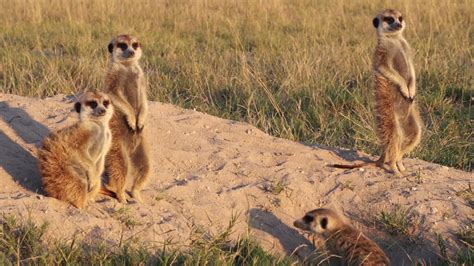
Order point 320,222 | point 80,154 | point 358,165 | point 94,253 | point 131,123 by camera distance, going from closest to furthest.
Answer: point 94,253
point 80,154
point 320,222
point 131,123
point 358,165

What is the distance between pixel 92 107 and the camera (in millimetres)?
3707

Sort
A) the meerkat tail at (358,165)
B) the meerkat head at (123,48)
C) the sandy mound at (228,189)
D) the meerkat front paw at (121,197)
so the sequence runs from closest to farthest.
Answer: the sandy mound at (228,189)
the meerkat front paw at (121,197)
the meerkat head at (123,48)
the meerkat tail at (358,165)

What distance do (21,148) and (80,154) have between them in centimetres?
73

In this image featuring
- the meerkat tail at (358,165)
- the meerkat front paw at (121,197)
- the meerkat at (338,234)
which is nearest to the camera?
the meerkat at (338,234)

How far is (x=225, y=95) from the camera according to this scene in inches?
261

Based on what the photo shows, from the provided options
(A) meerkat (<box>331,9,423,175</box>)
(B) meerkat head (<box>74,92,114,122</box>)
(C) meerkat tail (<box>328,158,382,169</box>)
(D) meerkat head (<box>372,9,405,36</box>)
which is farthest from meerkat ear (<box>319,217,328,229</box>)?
(D) meerkat head (<box>372,9,405,36</box>)

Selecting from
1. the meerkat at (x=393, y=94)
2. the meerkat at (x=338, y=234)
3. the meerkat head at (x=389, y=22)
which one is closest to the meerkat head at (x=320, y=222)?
the meerkat at (x=338, y=234)

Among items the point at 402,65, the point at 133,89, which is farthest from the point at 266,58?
the point at 133,89

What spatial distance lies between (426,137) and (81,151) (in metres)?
3.00

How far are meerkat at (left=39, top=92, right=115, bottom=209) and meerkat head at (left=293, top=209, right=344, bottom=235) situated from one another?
1140 mm

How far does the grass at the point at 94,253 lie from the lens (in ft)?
10.00

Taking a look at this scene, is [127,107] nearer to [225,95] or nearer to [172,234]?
[172,234]

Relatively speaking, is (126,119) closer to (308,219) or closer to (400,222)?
(308,219)

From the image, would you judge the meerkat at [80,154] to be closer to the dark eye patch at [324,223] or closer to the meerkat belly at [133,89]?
the meerkat belly at [133,89]
